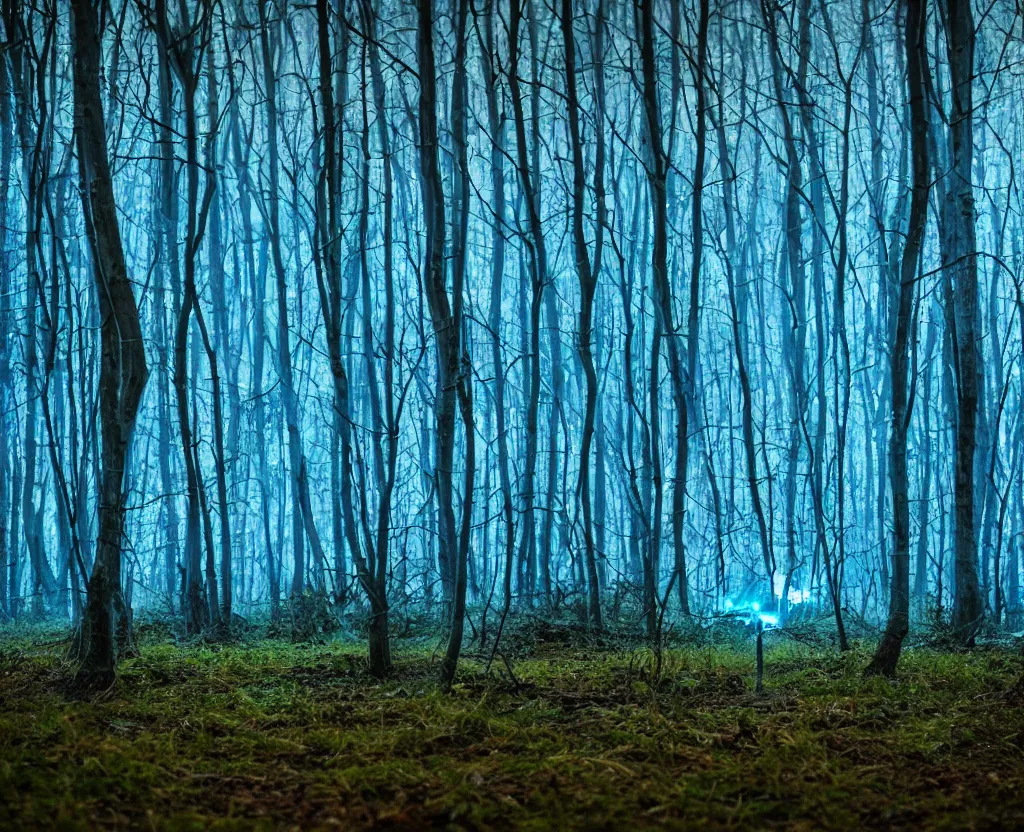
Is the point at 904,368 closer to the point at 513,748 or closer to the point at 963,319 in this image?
the point at 963,319

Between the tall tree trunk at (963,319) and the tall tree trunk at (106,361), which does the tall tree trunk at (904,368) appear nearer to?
the tall tree trunk at (963,319)

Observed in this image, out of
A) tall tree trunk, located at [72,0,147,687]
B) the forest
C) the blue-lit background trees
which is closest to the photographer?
the forest

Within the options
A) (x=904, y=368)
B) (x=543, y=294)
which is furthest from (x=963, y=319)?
(x=543, y=294)

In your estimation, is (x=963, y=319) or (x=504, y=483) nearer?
(x=504, y=483)

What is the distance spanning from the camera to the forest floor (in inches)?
64.2

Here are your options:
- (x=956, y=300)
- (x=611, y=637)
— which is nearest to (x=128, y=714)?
(x=611, y=637)

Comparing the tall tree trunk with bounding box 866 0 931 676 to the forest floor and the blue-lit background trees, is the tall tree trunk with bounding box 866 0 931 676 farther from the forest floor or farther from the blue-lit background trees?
the forest floor

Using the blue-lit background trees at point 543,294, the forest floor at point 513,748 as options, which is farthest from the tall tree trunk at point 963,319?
the forest floor at point 513,748

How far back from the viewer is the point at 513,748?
2.09 m

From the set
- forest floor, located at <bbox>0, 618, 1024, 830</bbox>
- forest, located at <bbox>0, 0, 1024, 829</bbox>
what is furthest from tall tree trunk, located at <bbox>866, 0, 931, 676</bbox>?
forest floor, located at <bbox>0, 618, 1024, 830</bbox>

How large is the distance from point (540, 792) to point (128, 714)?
4.23 feet

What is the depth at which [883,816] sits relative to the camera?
1.64m

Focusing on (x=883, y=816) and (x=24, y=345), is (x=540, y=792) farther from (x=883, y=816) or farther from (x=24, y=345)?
(x=24, y=345)

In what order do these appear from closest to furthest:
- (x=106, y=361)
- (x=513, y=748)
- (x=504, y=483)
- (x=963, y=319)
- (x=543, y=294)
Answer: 1. (x=513, y=748)
2. (x=106, y=361)
3. (x=504, y=483)
4. (x=963, y=319)
5. (x=543, y=294)
